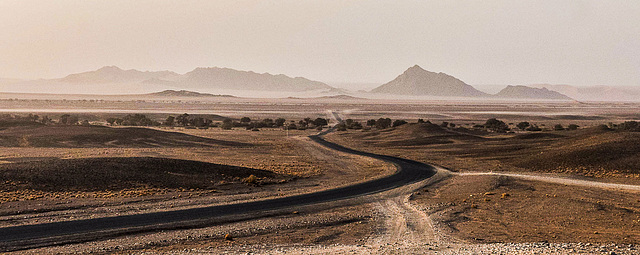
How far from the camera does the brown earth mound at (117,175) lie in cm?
2475

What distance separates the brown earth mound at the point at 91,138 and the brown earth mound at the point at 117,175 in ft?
65.9

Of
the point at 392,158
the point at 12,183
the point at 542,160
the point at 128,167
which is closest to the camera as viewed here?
the point at 12,183

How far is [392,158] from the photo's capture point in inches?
1674

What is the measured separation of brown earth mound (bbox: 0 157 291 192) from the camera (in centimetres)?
2475

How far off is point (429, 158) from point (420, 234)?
85.3 feet

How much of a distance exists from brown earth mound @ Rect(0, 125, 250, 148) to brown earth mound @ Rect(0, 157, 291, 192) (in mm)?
20079

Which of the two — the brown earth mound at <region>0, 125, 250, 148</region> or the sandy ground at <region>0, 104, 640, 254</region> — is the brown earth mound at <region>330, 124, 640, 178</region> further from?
the brown earth mound at <region>0, 125, 250, 148</region>

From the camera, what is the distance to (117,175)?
27.0 meters

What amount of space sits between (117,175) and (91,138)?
25.7 meters

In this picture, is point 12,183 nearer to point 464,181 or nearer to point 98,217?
point 98,217

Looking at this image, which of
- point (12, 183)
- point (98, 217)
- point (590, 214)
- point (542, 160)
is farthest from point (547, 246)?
point (542, 160)

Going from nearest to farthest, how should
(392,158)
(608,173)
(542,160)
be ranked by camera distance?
(608,173) < (542,160) < (392,158)

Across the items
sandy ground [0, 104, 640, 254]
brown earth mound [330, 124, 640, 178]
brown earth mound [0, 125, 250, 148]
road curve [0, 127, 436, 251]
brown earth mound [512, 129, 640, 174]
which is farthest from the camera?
brown earth mound [0, 125, 250, 148]

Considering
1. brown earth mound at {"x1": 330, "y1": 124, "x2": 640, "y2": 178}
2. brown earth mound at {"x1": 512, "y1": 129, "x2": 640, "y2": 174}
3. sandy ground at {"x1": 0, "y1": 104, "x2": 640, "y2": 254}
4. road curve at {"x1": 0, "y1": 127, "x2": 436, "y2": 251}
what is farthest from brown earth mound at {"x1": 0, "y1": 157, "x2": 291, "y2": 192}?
brown earth mound at {"x1": 512, "y1": 129, "x2": 640, "y2": 174}
